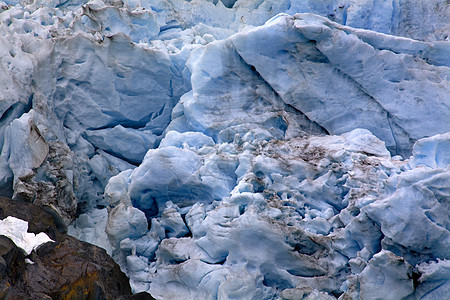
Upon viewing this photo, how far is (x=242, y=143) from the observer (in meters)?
5.56

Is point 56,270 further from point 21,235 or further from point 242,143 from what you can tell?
point 242,143

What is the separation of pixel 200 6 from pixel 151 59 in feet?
5.78

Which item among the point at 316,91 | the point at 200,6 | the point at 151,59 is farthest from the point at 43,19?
the point at 316,91

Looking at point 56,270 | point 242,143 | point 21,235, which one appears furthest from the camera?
point 242,143

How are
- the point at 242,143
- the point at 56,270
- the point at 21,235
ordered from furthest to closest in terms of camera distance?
the point at 242,143 → the point at 21,235 → the point at 56,270

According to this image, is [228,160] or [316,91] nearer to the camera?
[228,160]

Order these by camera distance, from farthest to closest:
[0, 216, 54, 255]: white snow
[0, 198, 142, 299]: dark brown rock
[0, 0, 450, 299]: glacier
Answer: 1. [0, 0, 450, 299]: glacier
2. [0, 216, 54, 255]: white snow
3. [0, 198, 142, 299]: dark brown rock

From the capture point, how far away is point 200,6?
7.64m

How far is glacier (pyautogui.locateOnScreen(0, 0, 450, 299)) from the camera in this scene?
14.4ft

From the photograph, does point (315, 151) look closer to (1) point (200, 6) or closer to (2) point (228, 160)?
(2) point (228, 160)

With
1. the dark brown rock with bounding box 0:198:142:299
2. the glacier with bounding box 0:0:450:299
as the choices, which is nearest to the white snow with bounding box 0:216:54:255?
the dark brown rock with bounding box 0:198:142:299

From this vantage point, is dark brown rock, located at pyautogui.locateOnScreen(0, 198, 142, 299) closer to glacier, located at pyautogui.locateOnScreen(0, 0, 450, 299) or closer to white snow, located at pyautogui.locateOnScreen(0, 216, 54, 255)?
white snow, located at pyautogui.locateOnScreen(0, 216, 54, 255)

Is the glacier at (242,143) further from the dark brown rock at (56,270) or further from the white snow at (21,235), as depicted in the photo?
the white snow at (21,235)

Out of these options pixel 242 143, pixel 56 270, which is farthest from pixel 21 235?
pixel 242 143
